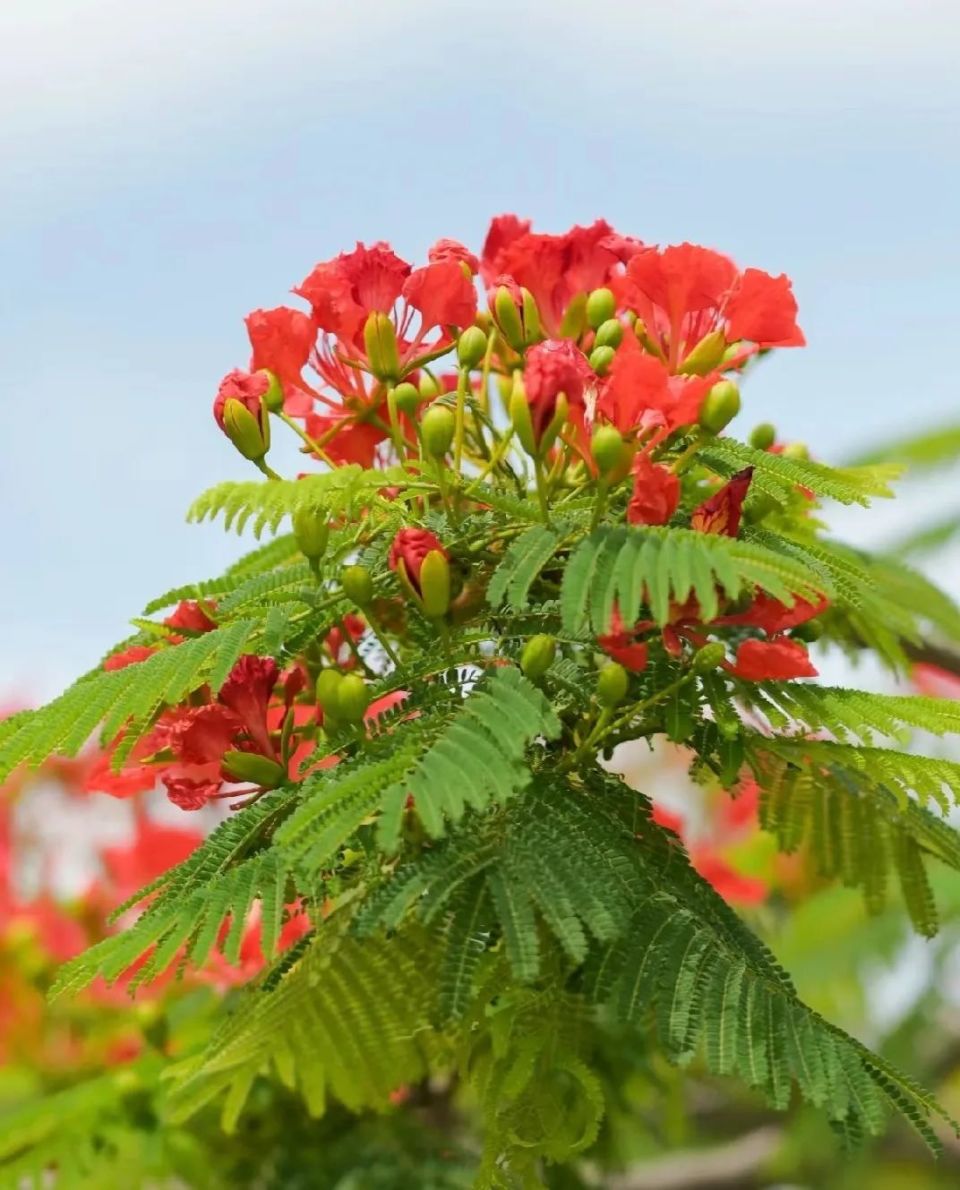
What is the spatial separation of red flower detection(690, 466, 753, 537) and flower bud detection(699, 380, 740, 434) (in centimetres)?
5

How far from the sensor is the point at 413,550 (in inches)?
48.0

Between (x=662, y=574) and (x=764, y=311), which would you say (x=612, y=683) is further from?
(x=764, y=311)

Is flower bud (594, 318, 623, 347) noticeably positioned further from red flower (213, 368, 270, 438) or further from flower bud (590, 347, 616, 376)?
red flower (213, 368, 270, 438)

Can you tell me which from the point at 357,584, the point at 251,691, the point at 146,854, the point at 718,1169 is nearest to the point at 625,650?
the point at 357,584

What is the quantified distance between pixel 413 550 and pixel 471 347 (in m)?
0.30

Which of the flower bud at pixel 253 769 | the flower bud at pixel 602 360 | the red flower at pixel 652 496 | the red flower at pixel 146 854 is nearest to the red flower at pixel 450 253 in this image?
the flower bud at pixel 602 360

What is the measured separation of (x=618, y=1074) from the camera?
Answer: 6.91 ft

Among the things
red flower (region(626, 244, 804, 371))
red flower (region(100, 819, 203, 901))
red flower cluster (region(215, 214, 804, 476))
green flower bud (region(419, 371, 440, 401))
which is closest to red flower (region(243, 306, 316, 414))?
red flower cluster (region(215, 214, 804, 476))

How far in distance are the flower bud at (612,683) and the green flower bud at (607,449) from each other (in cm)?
16

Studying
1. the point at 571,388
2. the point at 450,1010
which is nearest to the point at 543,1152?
the point at 450,1010

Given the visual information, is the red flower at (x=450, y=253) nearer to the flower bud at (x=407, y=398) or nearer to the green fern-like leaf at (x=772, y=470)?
the flower bud at (x=407, y=398)

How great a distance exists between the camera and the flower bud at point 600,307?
4.82 ft

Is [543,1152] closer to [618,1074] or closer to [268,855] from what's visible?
[268,855]

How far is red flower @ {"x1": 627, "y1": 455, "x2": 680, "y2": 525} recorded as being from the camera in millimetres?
1236
